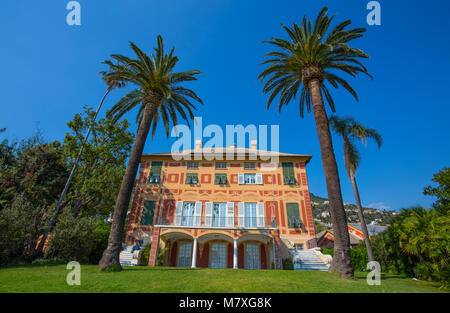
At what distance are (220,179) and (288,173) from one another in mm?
6718

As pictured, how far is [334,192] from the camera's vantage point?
10.2 metres

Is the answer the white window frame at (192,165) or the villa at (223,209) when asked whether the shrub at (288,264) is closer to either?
the villa at (223,209)

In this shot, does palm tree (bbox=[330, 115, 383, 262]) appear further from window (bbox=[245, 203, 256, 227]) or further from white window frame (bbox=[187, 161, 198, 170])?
white window frame (bbox=[187, 161, 198, 170])

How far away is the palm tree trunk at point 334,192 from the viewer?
906 cm

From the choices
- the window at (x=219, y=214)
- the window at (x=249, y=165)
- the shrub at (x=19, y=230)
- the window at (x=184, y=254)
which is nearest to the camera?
the shrub at (x=19, y=230)

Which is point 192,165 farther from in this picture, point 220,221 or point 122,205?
point 122,205

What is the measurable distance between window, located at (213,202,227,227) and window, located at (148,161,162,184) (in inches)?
253

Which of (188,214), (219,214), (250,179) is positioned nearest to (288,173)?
(250,179)

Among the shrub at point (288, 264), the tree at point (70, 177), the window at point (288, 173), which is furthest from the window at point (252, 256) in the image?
the tree at point (70, 177)

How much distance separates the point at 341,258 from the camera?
9.05 metres

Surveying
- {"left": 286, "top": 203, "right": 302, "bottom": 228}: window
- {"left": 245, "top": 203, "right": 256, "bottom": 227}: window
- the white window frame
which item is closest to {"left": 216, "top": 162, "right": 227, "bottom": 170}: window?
the white window frame
